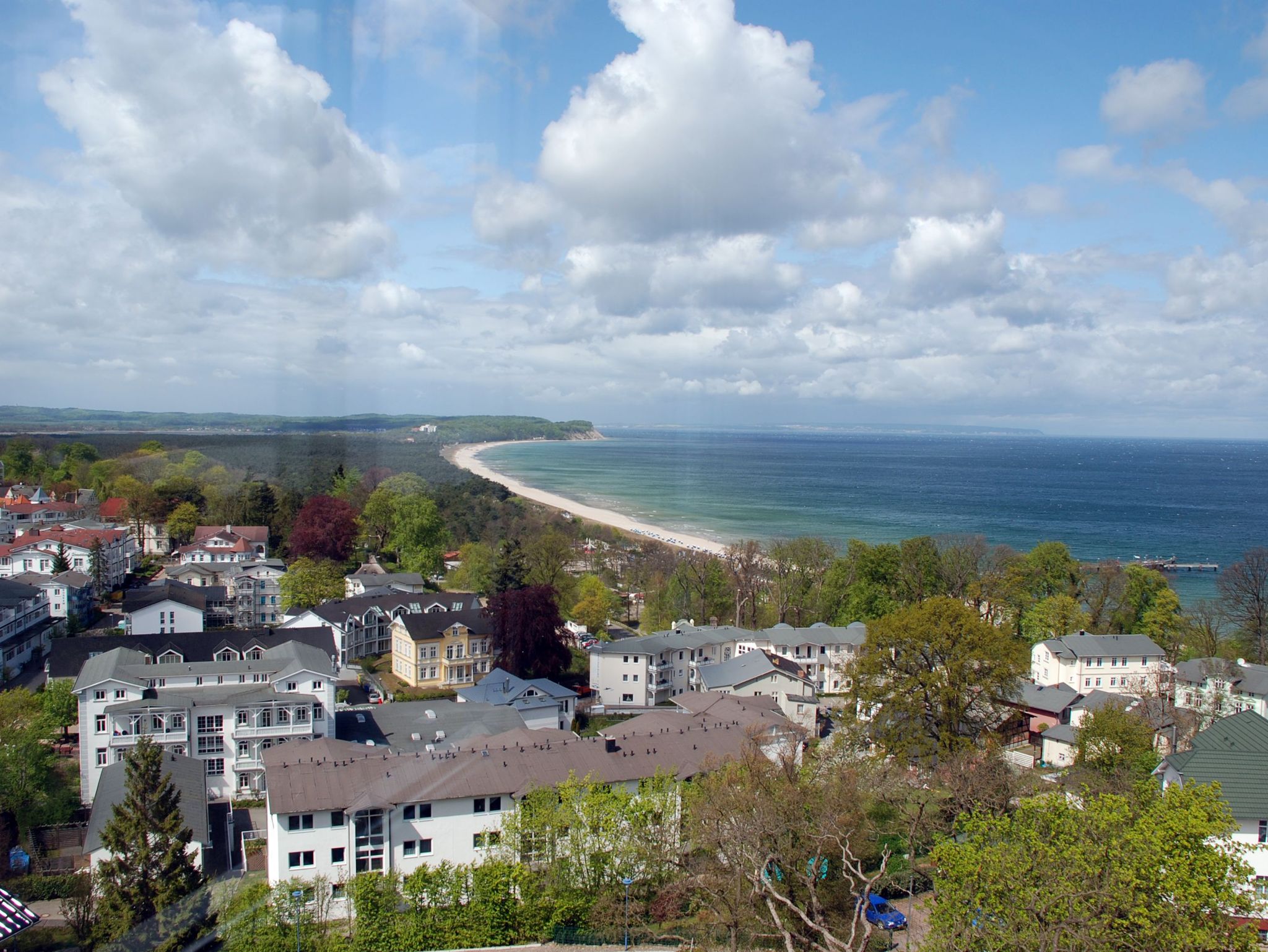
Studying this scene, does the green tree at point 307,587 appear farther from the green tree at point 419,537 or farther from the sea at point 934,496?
the sea at point 934,496

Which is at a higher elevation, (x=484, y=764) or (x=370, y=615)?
(x=484, y=764)

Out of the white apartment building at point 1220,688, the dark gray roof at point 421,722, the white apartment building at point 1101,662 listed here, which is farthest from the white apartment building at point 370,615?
the white apartment building at point 1220,688

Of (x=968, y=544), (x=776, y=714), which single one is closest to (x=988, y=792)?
(x=776, y=714)

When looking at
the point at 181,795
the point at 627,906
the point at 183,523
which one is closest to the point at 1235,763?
the point at 627,906

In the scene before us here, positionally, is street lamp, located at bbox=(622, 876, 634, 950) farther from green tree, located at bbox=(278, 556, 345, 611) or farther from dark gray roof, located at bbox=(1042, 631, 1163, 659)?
green tree, located at bbox=(278, 556, 345, 611)

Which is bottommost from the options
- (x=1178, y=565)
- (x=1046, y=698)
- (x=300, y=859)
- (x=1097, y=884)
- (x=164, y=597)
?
(x=1178, y=565)

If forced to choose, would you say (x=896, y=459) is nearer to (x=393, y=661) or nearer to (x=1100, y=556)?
(x=1100, y=556)

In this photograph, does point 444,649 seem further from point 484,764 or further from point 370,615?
point 484,764
